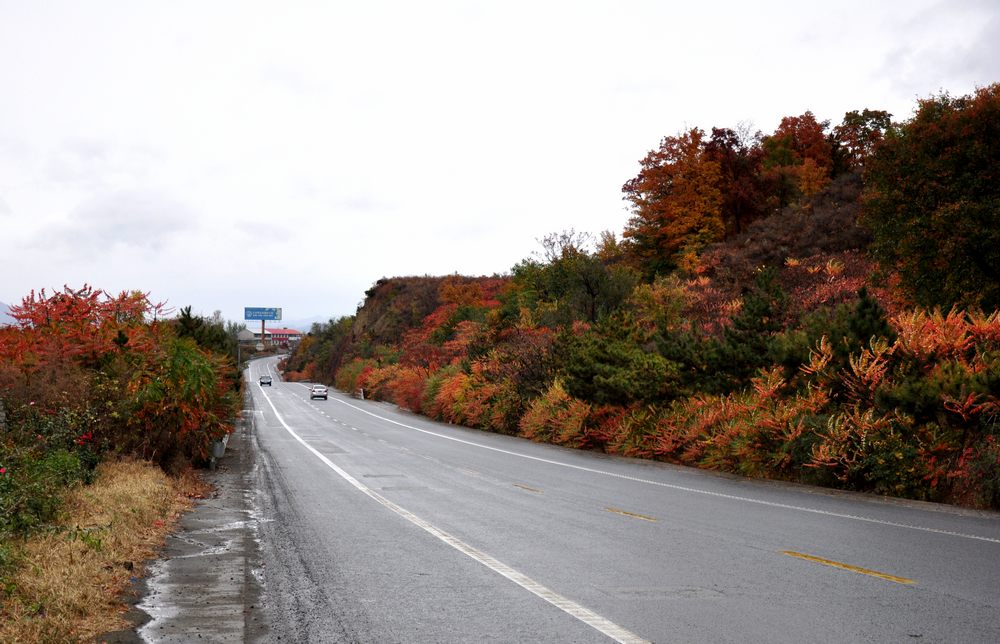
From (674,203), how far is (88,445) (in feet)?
151

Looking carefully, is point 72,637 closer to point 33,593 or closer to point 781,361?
point 33,593

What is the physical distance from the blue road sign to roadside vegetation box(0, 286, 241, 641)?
115 m

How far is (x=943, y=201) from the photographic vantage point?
66.1 feet

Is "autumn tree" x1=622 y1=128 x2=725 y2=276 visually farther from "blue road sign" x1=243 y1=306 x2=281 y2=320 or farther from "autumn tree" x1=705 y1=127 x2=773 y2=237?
"blue road sign" x1=243 y1=306 x2=281 y2=320

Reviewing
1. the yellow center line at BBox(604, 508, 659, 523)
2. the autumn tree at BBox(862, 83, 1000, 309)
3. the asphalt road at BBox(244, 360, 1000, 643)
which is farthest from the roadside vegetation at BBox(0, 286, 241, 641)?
the autumn tree at BBox(862, 83, 1000, 309)

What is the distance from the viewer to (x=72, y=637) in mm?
5445

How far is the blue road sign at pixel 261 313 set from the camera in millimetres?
130875

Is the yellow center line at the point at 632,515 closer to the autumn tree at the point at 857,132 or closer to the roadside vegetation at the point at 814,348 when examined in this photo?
the roadside vegetation at the point at 814,348

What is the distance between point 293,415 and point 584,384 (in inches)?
883

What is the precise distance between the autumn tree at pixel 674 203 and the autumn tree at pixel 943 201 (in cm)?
2927

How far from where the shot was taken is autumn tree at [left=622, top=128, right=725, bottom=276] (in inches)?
2078

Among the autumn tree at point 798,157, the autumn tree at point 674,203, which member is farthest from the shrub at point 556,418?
the autumn tree at point 798,157

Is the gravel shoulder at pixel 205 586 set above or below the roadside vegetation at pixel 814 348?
below

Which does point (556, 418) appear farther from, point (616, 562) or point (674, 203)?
point (674, 203)
